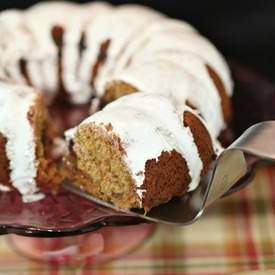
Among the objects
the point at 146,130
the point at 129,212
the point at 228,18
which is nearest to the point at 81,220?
the point at 129,212

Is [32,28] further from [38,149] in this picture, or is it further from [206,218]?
[206,218]

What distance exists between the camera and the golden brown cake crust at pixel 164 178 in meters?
1.45

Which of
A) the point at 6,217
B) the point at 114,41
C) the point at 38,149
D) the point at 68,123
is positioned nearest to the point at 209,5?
the point at 114,41

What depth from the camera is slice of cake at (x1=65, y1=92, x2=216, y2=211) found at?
1445 millimetres

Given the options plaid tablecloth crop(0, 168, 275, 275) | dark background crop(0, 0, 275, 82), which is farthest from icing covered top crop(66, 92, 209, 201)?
dark background crop(0, 0, 275, 82)

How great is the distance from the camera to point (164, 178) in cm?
146

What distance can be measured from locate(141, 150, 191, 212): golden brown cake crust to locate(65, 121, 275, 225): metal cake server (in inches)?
0.9

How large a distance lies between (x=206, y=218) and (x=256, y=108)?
291 mm

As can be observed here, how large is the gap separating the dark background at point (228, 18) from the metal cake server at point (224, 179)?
89 cm

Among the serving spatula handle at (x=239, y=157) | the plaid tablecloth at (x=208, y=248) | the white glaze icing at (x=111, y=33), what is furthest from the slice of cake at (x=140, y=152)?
the white glaze icing at (x=111, y=33)

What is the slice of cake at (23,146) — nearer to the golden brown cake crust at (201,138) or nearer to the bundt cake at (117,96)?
the bundt cake at (117,96)

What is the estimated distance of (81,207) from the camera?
1477 mm

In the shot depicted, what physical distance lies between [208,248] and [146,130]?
1.25 ft

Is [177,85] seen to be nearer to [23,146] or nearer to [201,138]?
[201,138]
